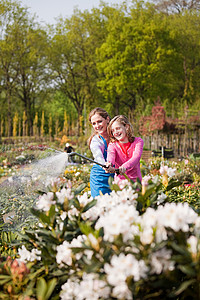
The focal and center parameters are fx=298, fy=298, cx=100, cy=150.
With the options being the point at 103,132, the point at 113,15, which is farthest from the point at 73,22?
the point at 103,132

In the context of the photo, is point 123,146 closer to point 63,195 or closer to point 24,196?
point 63,195

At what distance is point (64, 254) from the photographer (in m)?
1.41

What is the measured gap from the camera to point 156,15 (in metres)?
28.1

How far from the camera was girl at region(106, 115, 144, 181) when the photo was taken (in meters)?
3.00

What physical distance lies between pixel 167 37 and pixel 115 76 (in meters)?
5.61

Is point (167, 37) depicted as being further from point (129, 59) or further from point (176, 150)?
point (176, 150)

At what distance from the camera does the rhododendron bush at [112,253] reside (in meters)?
1.18

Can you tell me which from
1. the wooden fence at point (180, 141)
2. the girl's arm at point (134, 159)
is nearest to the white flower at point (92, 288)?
the girl's arm at point (134, 159)

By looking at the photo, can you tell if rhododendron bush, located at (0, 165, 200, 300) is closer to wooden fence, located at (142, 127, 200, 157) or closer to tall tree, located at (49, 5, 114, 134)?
wooden fence, located at (142, 127, 200, 157)

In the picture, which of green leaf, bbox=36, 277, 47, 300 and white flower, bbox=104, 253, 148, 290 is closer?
white flower, bbox=104, 253, 148, 290

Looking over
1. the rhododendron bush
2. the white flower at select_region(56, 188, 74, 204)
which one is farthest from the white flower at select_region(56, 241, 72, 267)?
the white flower at select_region(56, 188, 74, 204)

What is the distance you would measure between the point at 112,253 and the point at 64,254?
0.25m

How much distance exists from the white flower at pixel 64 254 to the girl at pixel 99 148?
1745 mm

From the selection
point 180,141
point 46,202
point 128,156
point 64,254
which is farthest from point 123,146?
point 180,141
